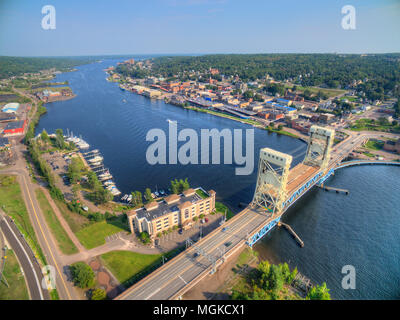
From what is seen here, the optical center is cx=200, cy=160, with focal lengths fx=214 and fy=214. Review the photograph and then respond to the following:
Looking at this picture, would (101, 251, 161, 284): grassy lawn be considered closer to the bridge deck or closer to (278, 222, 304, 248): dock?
(278, 222, 304, 248): dock

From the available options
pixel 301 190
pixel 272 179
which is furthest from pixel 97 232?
pixel 301 190

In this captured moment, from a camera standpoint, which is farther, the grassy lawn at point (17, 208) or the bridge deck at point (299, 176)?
the bridge deck at point (299, 176)

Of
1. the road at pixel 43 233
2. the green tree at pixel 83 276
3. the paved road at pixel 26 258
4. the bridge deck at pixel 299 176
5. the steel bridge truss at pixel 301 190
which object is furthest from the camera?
the bridge deck at pixel 299 176

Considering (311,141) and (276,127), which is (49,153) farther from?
(276,127)

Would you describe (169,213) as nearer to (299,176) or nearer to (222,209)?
(222,209)

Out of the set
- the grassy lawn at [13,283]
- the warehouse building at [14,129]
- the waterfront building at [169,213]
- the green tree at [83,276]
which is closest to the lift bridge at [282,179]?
the waterfront building at [169,213]

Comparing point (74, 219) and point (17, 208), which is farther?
point (17, 208)

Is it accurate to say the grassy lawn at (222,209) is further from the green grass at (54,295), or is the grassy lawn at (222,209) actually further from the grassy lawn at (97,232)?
the green grass at (54,295)
